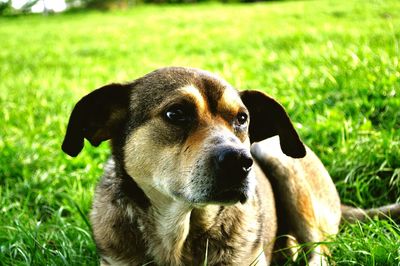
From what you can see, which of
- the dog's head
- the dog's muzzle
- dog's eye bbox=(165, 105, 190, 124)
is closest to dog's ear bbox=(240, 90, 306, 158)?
the dog's head

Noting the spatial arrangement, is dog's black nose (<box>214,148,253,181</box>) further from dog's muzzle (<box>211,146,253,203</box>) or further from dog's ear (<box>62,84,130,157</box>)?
dog's ear (<box>62,84,130,157</box>)

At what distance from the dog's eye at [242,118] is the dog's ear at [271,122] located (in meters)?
0.29

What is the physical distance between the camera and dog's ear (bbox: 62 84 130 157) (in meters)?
3.19

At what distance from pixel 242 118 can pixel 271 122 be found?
457 mm

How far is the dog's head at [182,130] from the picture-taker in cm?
268

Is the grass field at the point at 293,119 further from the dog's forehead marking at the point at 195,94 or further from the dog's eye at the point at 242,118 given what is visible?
the dog's forehead marking at the point at 195,94

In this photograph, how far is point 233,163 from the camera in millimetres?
2584

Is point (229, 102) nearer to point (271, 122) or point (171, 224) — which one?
point (271, 122)

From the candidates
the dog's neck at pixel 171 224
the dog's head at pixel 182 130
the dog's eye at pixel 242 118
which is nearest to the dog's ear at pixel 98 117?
the dog's head at pixel 182 130

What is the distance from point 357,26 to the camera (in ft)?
44.2

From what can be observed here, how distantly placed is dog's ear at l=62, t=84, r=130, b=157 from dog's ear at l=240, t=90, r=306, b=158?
2.67 feet

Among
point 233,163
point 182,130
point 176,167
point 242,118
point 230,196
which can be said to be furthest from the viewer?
point 242,118

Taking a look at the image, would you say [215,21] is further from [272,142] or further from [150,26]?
[272,142]

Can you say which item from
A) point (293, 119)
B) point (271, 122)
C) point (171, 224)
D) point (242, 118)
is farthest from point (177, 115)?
point (293, 119)
